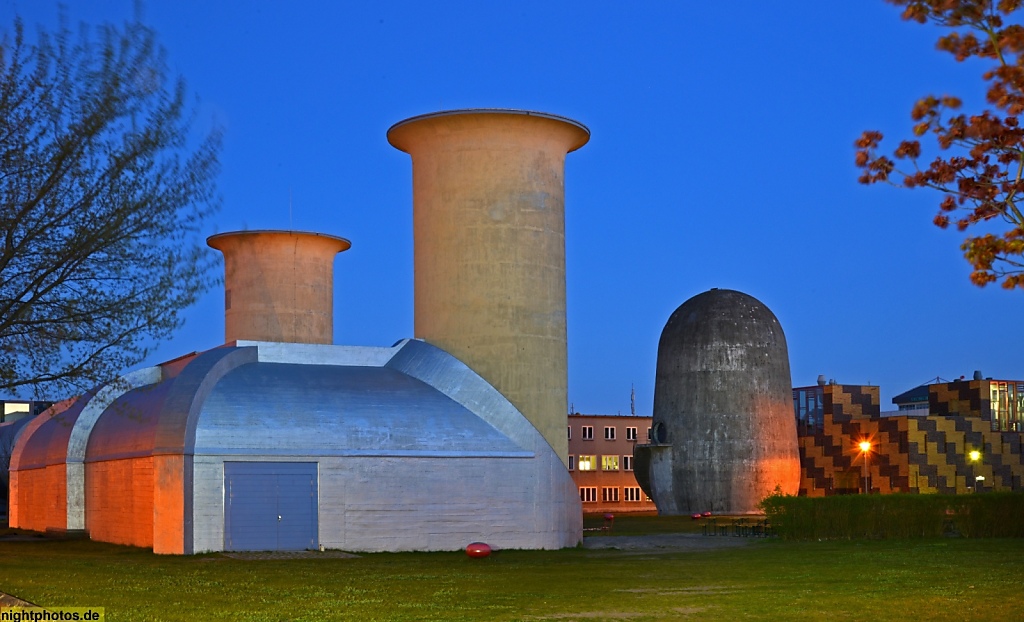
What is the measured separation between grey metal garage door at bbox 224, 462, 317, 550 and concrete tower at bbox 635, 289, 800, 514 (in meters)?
27.3

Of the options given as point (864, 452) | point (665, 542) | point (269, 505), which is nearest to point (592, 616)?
point (269, 505)

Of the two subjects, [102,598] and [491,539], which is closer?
[102,598]

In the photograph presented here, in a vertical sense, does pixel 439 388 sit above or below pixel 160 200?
below

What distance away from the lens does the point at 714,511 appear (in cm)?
5178

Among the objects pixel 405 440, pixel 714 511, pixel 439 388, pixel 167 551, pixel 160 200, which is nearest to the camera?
pixel 160 200

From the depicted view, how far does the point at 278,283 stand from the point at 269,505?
67.5ft

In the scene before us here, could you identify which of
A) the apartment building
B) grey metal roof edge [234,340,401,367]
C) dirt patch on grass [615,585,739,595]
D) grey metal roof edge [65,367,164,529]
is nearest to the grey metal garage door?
grey metal roof edge [234,340,401,367]

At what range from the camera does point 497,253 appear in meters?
32.3

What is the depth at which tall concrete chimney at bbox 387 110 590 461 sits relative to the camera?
32250 mm

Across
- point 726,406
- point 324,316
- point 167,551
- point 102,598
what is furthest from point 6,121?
point 726,406

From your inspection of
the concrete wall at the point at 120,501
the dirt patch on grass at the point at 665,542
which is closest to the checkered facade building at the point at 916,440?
the dirt patch on grass at the point at 665,542

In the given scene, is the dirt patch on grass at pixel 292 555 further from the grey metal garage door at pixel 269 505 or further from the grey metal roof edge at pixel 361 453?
the grey metal roof edge at pixel 361 453

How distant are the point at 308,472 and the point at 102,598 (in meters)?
11.2

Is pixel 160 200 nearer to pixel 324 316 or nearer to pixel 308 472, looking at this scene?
pixel 308 472
